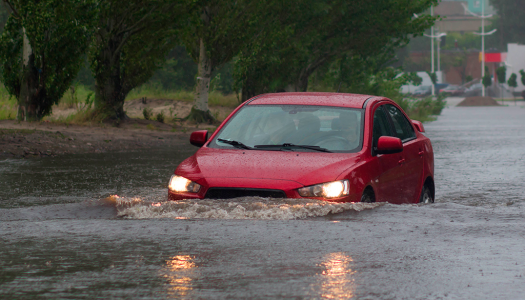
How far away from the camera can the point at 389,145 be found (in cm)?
793

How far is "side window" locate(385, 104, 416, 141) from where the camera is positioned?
30.0ft

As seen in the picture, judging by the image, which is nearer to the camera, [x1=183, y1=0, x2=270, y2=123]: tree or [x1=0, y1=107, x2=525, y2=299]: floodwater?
[x1=0, y1=107, x2=525, y2=299]: floodwater

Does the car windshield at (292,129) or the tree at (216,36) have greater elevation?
the tree at (216,36)

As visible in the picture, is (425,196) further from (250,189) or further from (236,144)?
(250,189)

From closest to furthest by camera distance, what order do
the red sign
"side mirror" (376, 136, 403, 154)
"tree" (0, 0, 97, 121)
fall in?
"side mirror" (376, 136, 403, 154) → "tree" (0, 0, 97, 121) → the red sign

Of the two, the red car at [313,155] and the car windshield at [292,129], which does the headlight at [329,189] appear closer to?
the red car at [313,155]

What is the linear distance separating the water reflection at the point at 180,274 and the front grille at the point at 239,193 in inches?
56.7

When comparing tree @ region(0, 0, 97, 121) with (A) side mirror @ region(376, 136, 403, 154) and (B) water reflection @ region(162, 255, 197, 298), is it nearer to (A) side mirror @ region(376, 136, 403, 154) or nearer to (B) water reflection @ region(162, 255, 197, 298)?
(A) side mirror @ region(376, 136, 403, 154)

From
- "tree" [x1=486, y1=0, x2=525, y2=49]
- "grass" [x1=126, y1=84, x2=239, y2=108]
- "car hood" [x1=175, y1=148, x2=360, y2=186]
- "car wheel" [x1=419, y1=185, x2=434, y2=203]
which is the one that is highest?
"tree" [x1=486, y1=0, x2=525, y2=49]

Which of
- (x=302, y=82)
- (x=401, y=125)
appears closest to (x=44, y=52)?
(x=401, y=125)

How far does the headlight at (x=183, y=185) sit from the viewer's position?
752 cm

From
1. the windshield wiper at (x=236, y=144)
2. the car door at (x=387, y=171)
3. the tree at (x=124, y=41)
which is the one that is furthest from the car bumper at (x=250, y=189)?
the tree at (x=124, y=41)

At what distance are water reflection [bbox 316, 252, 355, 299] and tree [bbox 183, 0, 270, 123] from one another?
23.4 meters

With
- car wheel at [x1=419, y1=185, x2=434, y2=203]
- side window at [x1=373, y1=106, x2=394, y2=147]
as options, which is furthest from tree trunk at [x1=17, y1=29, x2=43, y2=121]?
side window at [x1=373, y1=106, x2=394, y2=147]
